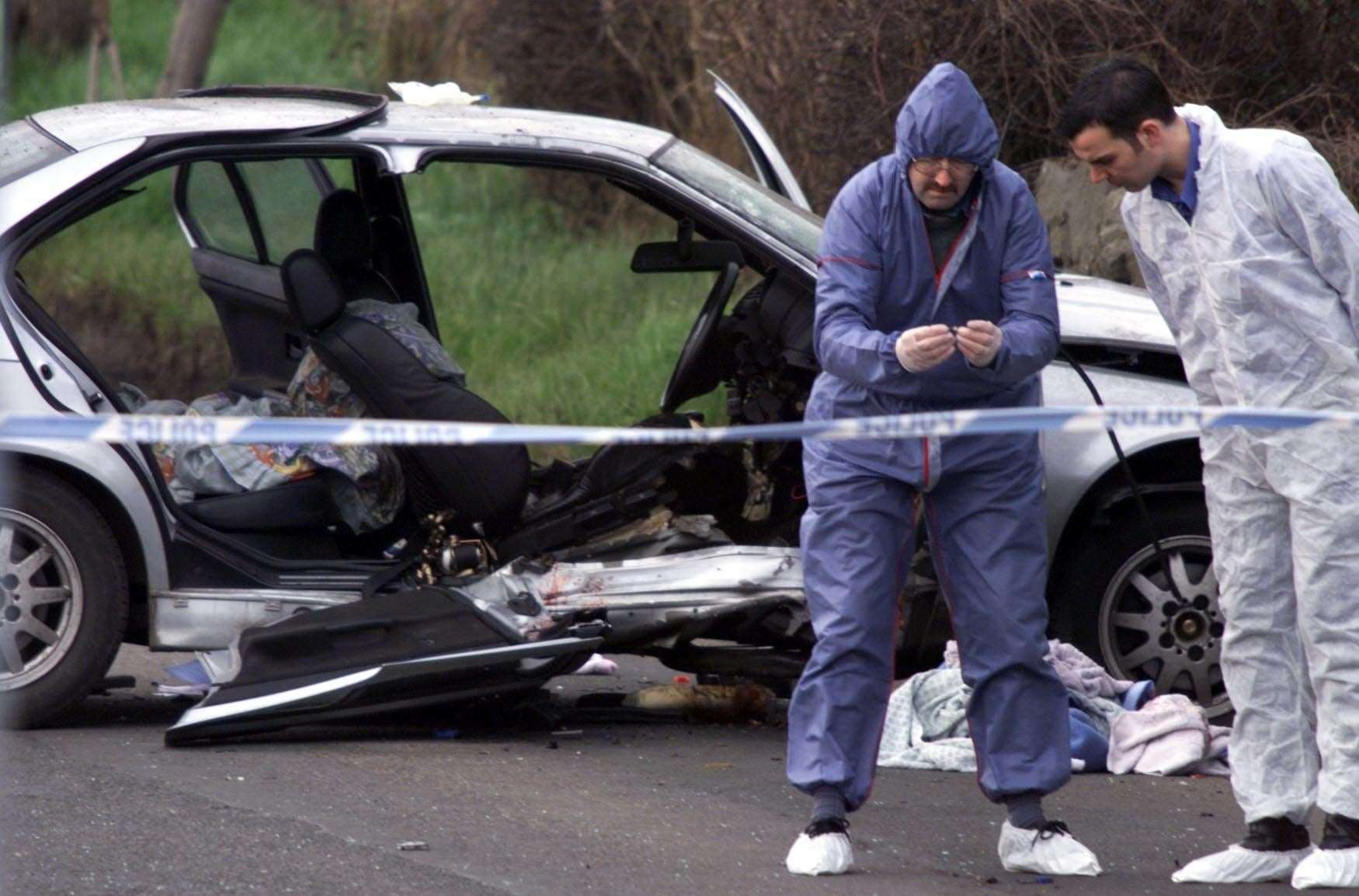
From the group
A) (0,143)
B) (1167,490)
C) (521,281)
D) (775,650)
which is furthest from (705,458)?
(521,281)

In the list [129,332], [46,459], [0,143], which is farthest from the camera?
[129,332]

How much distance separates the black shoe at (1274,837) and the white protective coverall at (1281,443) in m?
0.03

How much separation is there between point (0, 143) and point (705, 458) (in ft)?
7.79

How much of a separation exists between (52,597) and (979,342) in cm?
293

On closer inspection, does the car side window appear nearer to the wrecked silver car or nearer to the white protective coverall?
the wrecked silver car

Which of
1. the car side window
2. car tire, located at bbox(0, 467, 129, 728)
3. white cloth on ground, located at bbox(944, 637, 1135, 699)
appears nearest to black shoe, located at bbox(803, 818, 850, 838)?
white cloth on ground, located at bbox(944, 637, 1135, 699)

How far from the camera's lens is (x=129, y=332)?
44.5 feet

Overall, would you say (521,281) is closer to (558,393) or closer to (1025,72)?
(558,393)

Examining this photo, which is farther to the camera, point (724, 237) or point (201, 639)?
point (724, 237)

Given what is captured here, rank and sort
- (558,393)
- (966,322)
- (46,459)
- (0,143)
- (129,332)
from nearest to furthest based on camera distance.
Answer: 1. (966,322)
2. (46,459)
3. (0,143)
4. (558,393)
5. (129,332)

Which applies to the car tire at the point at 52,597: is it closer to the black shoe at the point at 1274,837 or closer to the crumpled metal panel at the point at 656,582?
the crumpled metal panel at the point at 656,582

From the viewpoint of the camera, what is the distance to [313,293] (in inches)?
251

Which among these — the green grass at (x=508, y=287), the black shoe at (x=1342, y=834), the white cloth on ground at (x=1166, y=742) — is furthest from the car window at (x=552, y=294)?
the black shoe at (x=1342, y=834)

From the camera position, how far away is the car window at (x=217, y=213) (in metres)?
7.64
